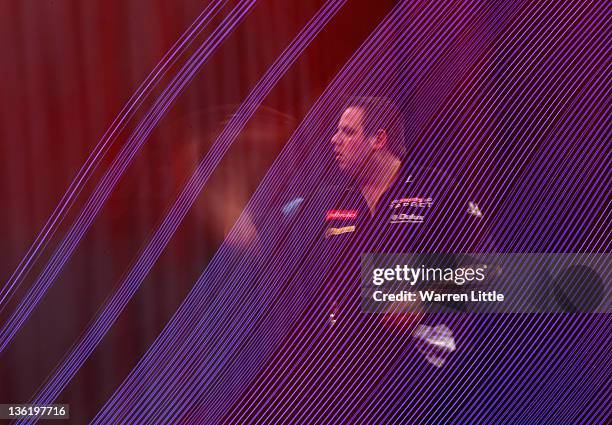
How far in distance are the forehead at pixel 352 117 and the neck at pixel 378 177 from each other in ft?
0.44

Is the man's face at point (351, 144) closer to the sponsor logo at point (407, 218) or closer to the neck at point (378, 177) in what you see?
the neck at point (378, 177)

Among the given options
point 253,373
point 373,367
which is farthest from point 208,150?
point 373,367

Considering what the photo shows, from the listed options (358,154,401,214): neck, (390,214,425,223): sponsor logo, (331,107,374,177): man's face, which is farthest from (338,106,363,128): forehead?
(390,214,425,223): sponsor logo

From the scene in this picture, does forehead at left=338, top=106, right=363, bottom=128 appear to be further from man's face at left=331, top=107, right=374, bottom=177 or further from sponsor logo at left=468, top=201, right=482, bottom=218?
sponsor logo at left=468, top=201, right=482, bottom=218

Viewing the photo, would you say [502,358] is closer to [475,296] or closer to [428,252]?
[475,296]

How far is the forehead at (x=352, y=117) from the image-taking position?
2.19 m

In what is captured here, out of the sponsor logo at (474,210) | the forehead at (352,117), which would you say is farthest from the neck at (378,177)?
the sponsor logo at (474,210)

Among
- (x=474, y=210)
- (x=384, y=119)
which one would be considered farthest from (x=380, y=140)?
(x=474, y=210)

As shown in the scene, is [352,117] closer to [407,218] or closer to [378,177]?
[378,177]

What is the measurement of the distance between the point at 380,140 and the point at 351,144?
0.31ft

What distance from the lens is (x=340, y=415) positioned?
2193 millimetres

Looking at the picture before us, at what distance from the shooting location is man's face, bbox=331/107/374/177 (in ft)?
7.18

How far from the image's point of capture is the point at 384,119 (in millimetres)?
2193

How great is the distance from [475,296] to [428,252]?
208 millimetres
